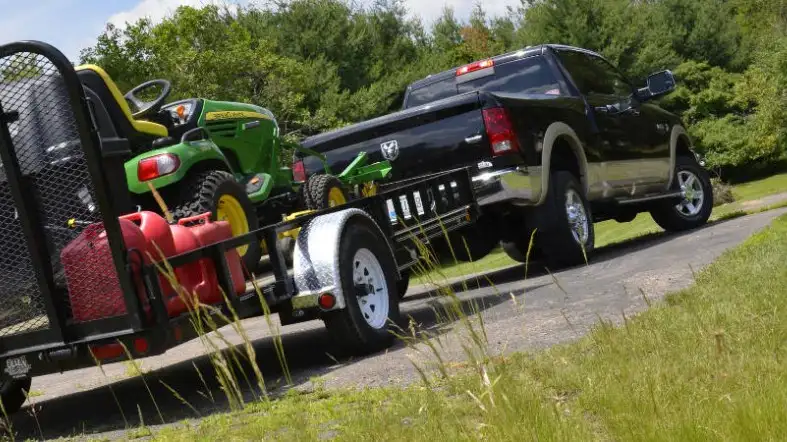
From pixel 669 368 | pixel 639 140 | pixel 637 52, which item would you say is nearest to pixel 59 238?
pixel 669 368

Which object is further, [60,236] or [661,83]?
[661,83]

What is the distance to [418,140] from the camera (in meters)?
10.1

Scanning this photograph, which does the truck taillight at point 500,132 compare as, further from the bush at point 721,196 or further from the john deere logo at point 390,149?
the bush at point 721,196

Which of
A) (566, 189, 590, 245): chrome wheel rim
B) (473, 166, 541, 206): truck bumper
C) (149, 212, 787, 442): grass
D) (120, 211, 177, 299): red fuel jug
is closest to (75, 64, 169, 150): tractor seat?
(120, 211, 177, 299): red fuel jug

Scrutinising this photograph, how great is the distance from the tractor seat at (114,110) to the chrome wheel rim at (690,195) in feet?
27.3

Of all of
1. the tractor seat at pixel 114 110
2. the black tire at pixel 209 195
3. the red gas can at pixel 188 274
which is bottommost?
the red gas can at pixel 188 274

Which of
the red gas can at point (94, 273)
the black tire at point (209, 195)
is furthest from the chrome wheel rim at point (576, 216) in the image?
the red gas can at point (94, 273)

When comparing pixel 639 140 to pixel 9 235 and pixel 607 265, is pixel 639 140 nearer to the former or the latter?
pixel 607 265

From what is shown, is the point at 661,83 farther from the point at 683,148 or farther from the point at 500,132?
the point at 500,132

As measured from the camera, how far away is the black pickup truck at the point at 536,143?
31.9 ft

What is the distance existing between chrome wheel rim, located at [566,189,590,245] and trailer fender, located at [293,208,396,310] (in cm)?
400

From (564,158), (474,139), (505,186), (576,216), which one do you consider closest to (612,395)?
Answer: (505,186)

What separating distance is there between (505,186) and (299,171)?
2.02 metres

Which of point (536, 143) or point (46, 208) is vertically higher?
point (46, 208)
